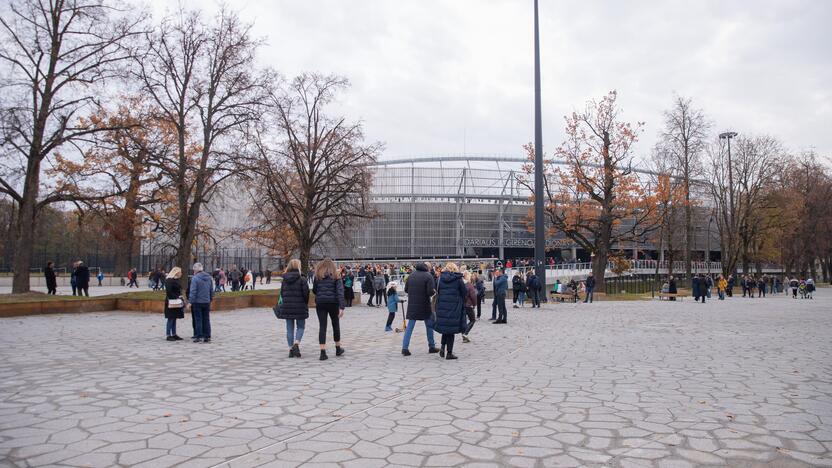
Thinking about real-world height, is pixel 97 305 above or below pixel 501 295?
below

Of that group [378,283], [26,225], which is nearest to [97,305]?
[26,225]

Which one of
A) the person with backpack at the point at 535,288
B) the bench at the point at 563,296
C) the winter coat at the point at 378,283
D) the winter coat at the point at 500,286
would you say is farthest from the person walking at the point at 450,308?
the bench at the point at 563,296

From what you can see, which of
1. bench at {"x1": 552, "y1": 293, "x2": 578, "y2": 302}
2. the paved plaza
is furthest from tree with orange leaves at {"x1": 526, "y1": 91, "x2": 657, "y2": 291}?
the paved plaza

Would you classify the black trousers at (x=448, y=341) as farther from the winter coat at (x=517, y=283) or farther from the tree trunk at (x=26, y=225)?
the tree trunk at (x=26, y=225)

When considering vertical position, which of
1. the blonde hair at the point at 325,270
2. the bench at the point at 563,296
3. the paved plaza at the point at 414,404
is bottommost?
the bench at the point at 563,296

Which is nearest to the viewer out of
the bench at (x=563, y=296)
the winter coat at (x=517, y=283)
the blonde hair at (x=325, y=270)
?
the blonde hair at (x=325, y=270)

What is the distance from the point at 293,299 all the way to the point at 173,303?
3.49 meters

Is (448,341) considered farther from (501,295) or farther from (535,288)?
(535,288)

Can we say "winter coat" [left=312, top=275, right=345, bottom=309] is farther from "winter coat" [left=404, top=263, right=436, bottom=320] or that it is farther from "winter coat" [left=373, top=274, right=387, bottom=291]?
"winter coat" [left=373, top=274, right=387, bottom=291]

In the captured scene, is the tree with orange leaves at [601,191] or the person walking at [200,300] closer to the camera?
the person walking at [200,300]

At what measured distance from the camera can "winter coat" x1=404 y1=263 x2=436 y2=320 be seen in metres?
9.70

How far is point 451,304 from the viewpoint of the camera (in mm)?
9195

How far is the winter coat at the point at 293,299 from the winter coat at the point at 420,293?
5.76ft

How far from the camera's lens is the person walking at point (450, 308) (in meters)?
9.20
